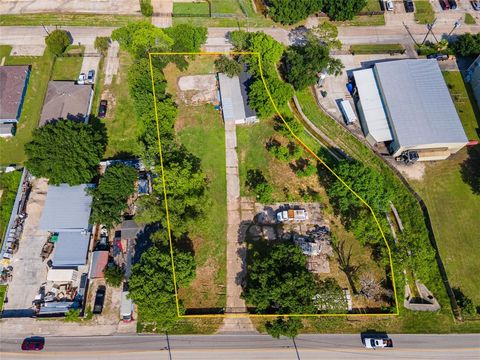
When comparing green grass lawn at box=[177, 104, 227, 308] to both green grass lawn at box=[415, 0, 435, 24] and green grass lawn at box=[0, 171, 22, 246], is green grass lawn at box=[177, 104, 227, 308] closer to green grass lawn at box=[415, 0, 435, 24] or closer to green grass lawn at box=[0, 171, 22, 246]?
green grass lawn at box=[0, 171, 22, 246]

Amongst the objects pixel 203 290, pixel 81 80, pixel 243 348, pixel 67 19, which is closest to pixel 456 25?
pixel 203 290

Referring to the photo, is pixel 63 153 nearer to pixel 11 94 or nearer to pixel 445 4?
pixel 11 94

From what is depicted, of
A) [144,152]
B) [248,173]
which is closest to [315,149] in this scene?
[248,173]

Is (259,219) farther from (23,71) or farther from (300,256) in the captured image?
(23,71)

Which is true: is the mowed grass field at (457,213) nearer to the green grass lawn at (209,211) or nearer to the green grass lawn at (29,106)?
the green grass lawn at (209,211)

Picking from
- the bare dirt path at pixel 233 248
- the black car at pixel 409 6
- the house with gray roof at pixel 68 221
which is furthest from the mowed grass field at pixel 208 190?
the black car at pixel 409 6

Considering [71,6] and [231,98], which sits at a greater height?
[71,6]
